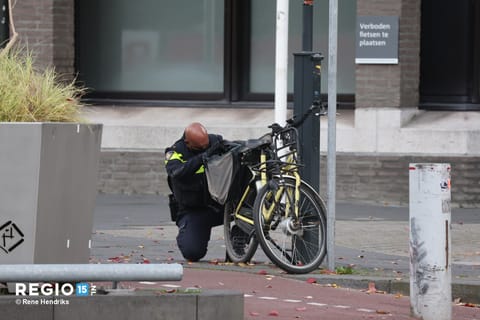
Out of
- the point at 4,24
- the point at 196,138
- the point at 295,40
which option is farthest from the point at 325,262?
the point at 4,24

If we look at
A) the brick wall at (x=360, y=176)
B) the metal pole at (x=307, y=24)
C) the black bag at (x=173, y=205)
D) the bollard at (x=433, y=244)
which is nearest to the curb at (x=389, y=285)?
the bollard at (x=433, y=244)

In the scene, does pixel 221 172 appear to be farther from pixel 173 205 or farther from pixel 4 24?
pixel 4 24

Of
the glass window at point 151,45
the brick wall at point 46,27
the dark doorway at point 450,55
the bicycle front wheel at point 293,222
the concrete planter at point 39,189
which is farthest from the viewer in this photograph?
the glass window at point 151,45

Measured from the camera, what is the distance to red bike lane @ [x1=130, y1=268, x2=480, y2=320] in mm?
8453

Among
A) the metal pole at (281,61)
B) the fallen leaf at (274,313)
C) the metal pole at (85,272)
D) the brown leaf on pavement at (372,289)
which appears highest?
the metal pole at (281,61)

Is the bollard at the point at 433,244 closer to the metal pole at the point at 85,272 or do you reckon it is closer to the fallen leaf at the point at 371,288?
the fallen leaf at the point at 371,288

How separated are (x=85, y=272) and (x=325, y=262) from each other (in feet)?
15.2

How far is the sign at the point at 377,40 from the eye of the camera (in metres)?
17.5

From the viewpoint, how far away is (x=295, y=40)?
62.1 ft

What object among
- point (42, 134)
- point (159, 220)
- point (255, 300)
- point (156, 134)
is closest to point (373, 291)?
point (255, 300)

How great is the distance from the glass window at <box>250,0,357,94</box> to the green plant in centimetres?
1046

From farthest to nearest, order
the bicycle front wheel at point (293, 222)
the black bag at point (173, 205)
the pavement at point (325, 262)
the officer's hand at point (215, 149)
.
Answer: the black bag at point (173, 205), the officer's hand at point (215, 149), the bicycle front wheel at point (293, 222), the pavement at point (325, 262)

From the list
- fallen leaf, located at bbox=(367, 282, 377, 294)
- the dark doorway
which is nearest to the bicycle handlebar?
fallen leaf, located at bbox=(367, 282, 377, 294)

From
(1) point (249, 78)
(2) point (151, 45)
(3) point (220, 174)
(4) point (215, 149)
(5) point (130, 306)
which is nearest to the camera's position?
(5) point (130, 306)
